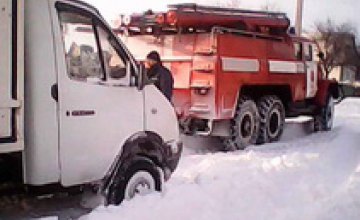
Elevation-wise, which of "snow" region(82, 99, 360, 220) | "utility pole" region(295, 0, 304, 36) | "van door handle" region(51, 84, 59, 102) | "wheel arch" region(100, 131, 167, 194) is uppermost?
"utility pole" region(295, 0, 304, 36)

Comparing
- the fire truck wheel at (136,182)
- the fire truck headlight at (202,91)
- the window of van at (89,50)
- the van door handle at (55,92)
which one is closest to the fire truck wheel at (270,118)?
the fire truck headlight at (202,91)

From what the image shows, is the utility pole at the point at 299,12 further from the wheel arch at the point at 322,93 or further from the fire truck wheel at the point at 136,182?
the fire truck wheel at the point at 136,182

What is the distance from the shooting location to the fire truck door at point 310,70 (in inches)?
583

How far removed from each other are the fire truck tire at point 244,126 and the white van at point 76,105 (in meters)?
5.15

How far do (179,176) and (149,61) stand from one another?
7.69ft

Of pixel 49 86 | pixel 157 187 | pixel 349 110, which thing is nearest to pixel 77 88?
pixel 49 86

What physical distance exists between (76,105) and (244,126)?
700cm

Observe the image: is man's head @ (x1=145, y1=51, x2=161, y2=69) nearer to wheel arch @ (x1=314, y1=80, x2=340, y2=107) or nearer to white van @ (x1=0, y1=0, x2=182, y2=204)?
white van @ (x1=0, y1=0, x2=182, y2=204)

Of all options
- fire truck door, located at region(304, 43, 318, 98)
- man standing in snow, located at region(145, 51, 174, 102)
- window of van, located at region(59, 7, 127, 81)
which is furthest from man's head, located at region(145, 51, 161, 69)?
fire truck door, located at region(304, 43, 318, 98)

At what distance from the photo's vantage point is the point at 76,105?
19.4ft

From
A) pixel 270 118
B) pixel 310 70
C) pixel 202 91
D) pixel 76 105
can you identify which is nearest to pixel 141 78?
pixel 76 105

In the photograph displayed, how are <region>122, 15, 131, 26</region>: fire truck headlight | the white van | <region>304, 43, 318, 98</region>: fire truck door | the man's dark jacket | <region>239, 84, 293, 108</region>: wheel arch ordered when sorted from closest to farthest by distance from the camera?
the white van → the man's dark jacket → <region>122, 15, 131, 26</region>: fire truck headlight → <region>239, 84, 293, 108</region>: wheel arch → <region>304, 43, 318, 98</region>: fire truck door

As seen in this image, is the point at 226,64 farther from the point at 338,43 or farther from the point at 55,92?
the point at 338,43

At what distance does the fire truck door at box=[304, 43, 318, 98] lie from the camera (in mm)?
14797
